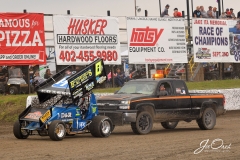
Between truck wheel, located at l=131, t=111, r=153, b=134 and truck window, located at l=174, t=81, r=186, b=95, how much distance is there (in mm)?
1602

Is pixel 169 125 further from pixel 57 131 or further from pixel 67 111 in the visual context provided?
Answer: pixel 57 131

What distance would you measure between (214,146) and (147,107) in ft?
12.3

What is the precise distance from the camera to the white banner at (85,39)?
79.9 feet

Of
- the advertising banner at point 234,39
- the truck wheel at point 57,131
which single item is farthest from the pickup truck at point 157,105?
the advertising banner at point 234,39

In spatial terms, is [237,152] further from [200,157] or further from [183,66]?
[183,66]

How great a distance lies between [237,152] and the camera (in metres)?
12.9

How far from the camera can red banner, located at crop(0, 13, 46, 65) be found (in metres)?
22.9

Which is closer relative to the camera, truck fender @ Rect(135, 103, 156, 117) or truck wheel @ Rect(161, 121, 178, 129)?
truck fender @ Rect(135, 103, 156, 117)

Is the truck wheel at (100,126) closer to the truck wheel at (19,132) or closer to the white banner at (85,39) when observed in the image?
the truck wheel at (19,132)

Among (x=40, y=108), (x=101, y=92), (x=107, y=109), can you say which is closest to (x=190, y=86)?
(x=101, y=92)

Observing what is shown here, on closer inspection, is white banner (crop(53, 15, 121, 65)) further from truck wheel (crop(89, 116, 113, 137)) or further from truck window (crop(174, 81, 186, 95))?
truck wheel (crop(89, 116, 113, 137))

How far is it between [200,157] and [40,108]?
16.8 ft

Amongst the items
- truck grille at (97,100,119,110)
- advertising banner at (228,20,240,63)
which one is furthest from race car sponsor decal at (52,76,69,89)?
advertising banner at (228,20,240,63)

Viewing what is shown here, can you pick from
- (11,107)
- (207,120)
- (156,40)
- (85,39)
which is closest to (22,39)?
(85,39)
